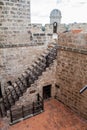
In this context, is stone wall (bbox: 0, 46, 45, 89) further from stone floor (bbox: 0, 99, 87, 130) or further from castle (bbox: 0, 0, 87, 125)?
stone floor (bbox: 0, 99, 87, 130)

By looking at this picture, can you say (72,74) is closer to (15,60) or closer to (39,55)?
(39,55)

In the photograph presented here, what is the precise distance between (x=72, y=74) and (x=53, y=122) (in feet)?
8.73

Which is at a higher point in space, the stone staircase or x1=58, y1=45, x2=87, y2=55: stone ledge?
x1=58, y1=45, x2=87, y2=55: stone ledge

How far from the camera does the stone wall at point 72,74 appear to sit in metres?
6.39

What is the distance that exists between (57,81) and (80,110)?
2252mm

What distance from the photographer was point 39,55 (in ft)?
30.1

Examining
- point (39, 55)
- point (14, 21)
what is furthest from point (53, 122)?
point (14, 21)

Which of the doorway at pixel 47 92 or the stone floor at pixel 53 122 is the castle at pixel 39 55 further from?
the stone floor at pixel 53 122

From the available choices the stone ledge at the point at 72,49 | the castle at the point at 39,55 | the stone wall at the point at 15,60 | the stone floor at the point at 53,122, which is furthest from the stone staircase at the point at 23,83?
the stone floor at the point at 53,122

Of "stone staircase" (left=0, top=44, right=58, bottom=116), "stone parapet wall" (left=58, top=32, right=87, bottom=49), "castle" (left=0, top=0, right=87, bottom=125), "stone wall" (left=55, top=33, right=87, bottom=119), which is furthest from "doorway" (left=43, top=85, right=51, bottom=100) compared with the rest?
"stone parapet wall" (left=58, top=32, right=87, bottom=49)

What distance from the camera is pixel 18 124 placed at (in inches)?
247

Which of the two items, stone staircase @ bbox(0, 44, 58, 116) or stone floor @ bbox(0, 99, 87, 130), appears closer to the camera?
stone floor @ bbox(0, 99, 87, 130)

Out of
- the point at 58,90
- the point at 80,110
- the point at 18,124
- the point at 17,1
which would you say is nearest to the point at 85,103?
the point at 80,110

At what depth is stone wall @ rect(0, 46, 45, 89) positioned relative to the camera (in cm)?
798
